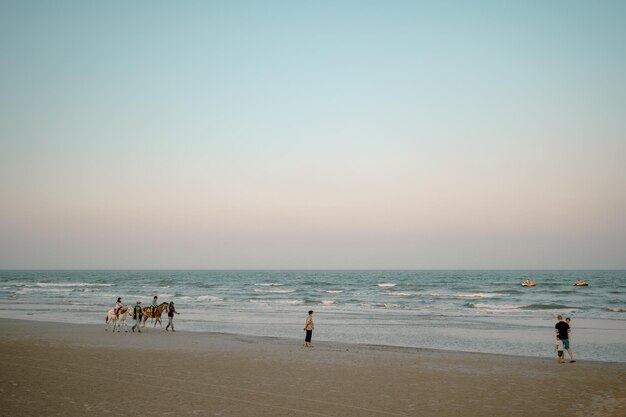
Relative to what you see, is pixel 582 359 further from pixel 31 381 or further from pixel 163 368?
pixel 31 381

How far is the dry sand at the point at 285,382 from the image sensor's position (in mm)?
11305

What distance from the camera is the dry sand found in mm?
11305

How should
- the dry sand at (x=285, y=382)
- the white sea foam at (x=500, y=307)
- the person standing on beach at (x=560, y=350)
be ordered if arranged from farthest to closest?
the white sea foam at (x=500, y=307) < the person standing on beach at (x=560, y=350) < the dry sand at (x=285, y=382)

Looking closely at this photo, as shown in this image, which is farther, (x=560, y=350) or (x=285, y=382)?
(x=560, y=350)

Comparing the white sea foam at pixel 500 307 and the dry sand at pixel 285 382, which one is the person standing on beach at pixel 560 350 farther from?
the white sea foam at pixel 500 307

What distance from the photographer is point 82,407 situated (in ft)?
35.7

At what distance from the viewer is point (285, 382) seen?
14141mm

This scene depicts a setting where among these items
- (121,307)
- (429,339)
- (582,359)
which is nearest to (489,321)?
(429,339)

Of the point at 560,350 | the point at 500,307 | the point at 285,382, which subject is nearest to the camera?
the point at 285,382

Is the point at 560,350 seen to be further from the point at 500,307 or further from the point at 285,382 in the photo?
the point at 500,307

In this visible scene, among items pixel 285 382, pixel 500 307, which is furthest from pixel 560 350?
pixel 500 307

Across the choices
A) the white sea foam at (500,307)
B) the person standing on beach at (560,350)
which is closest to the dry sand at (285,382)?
the person standing on beach at (560,350)

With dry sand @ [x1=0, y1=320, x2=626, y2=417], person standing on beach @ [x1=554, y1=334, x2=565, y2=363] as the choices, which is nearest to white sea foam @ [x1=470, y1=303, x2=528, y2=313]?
Answer: person standing on beach @ [x1=554, y1=334, x2=565, y2=363]

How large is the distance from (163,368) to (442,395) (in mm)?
8399
